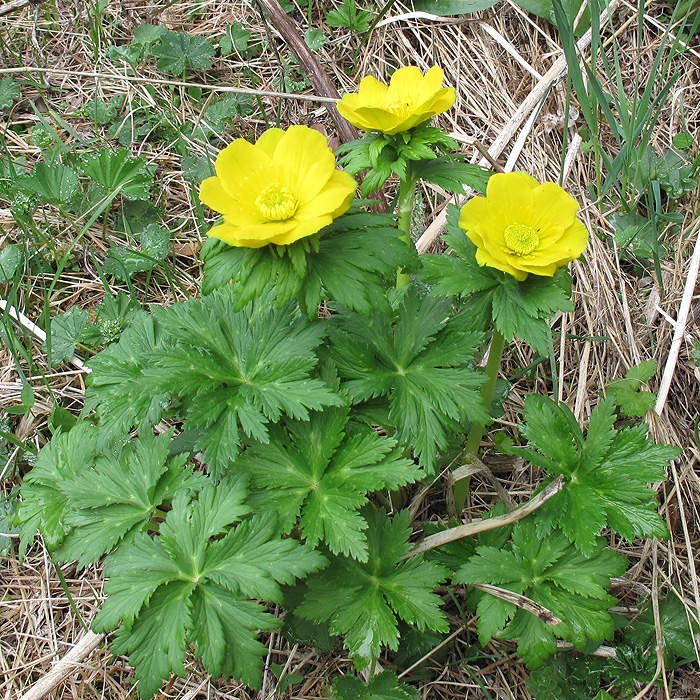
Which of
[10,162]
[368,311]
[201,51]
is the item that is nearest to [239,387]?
[368,311]

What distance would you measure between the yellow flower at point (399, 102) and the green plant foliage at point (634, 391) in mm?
1225

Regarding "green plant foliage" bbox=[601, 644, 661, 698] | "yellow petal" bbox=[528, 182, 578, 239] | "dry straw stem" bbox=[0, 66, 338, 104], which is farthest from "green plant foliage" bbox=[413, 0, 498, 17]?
"green plant foliage" bbox=[601, 644, 661, 698]

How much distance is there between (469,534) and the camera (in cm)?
195

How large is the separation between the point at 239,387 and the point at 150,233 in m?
1.40

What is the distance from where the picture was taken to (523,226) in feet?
5.66

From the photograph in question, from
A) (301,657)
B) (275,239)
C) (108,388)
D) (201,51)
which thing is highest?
(275,239)

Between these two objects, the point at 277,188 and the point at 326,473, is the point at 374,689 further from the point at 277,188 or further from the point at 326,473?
the point at 277,188

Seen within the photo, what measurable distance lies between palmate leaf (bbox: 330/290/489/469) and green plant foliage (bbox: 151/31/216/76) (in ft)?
6.81

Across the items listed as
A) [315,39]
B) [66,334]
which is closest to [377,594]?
[66,334]

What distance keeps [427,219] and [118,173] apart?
1.41 meters

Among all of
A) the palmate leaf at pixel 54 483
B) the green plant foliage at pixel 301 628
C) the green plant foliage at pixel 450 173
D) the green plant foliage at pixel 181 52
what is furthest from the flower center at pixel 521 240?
the green plant foliage at pixel 181 52

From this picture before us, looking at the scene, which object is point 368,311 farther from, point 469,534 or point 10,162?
point 10,162

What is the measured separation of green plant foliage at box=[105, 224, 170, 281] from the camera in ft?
9.10

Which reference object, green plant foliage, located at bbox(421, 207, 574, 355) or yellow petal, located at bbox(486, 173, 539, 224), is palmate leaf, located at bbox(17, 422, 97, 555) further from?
yellow petal, located at bbox(486, 173, 539, 224)
